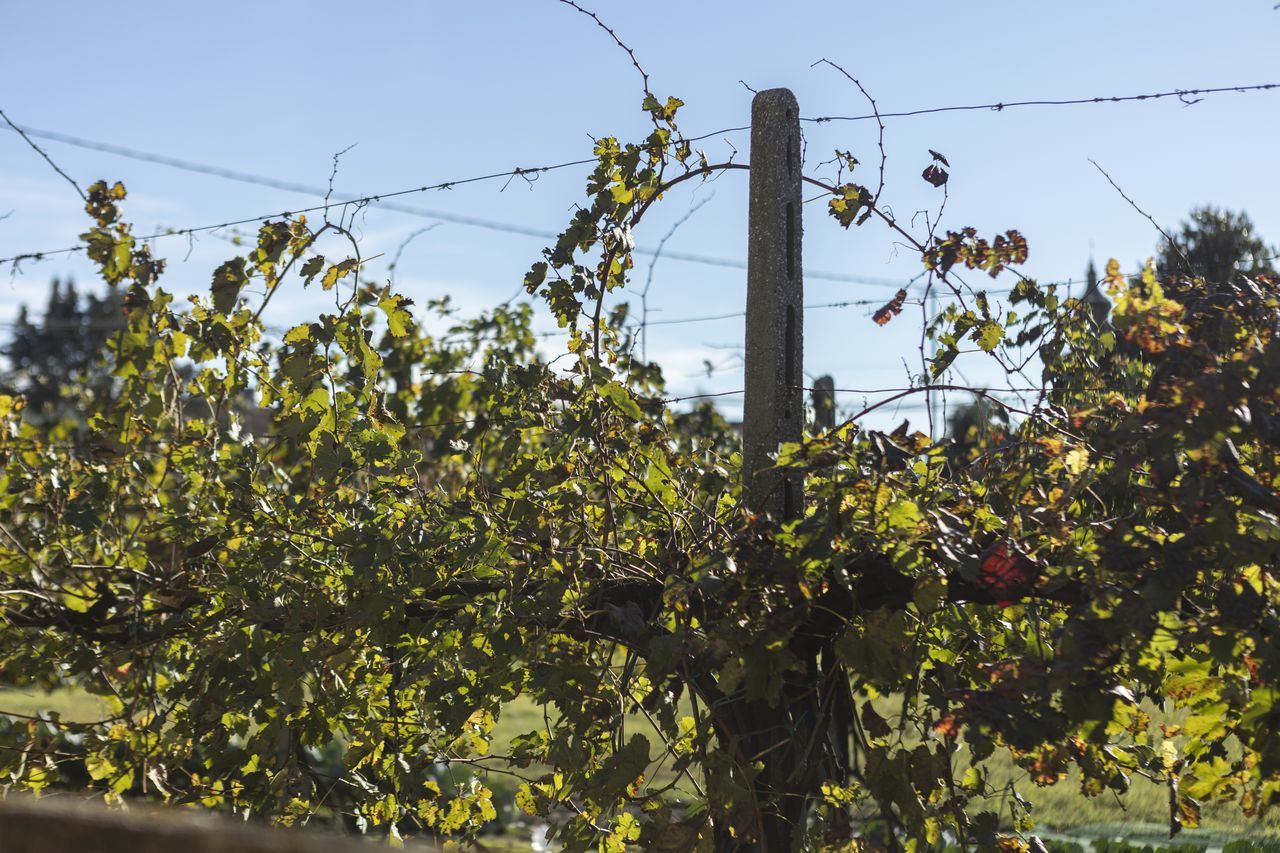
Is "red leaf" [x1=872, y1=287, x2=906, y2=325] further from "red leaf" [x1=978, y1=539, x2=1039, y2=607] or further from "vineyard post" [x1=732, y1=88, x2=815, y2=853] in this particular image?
"red leaf" [x1=978, y1=539, x2=1039, y2=607]

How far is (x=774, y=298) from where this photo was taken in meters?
3.25

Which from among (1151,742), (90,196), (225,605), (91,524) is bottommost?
(1151,742)

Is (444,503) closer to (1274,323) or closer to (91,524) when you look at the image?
(91,524)

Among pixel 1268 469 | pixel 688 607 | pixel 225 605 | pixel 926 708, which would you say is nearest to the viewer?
pixel 1268 469

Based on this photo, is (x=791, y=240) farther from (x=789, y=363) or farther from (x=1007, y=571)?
(x=1007, y=571)

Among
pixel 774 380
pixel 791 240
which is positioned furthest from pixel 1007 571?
pixel 791 240

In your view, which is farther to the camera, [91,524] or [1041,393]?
[91,524]

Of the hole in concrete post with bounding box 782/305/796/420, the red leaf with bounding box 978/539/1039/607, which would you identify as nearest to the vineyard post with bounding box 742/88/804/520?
the hole in concrete post with bounding box 782/305/796/420

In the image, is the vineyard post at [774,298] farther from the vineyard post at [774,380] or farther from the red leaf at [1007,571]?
the red leaf at [1007,571]

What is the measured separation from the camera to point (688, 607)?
3.03m

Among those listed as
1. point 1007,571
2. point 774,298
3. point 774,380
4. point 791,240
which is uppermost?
point 791,240

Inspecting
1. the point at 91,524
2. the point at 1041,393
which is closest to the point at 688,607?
the point at 1041,393

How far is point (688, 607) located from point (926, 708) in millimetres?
652

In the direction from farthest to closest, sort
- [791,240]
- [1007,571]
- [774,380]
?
[791,240] → [774,380] → [1007,571]
